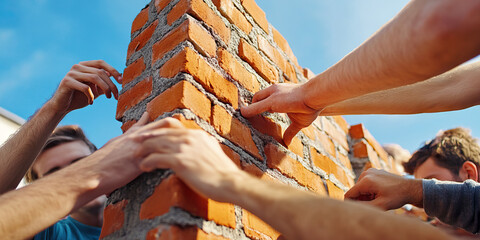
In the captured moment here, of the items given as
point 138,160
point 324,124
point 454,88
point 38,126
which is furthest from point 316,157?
point 38,126

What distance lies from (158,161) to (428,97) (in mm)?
1292

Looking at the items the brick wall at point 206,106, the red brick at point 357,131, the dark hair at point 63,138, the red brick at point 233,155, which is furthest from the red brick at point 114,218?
the red brick at point 357,131

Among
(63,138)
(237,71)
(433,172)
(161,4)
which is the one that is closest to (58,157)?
(63,138)

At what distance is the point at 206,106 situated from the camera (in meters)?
1.05

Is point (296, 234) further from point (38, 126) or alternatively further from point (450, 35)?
point (38, 126)

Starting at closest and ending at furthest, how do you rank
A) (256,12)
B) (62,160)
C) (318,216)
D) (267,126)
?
(318,216)
(267,126)
(256,12)
(62,160)

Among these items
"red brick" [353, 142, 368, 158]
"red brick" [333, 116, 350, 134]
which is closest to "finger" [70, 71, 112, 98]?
"red brick" [333, 116, 350, 134]

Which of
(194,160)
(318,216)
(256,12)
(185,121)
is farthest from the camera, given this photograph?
(256,12)

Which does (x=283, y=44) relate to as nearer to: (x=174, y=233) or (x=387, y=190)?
(x=387, y=190)

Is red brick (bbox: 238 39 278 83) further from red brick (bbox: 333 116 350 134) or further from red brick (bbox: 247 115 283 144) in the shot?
red brick (bbox: 333 116 350 134)

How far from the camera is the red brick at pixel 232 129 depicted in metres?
1.07

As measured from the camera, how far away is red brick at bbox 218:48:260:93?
122cm

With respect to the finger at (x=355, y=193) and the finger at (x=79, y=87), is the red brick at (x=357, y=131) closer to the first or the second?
the finger at (x=355, y=193)

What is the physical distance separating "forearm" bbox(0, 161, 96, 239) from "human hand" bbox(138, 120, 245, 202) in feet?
0.54
